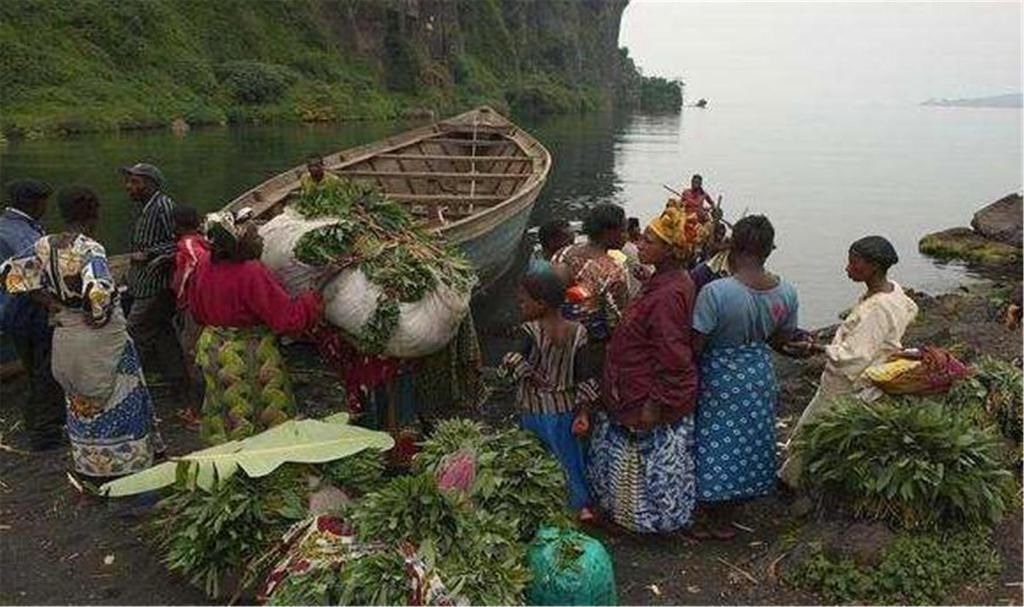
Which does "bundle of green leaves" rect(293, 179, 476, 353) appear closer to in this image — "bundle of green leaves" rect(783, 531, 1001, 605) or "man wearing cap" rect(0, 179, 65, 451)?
"man wearing cap" rect(0, 179, 65, 451)

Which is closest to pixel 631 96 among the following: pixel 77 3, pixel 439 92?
pixel 439 92

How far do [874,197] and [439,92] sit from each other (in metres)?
36.7

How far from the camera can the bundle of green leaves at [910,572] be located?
12.8 ft

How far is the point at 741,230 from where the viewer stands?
442 centimetres

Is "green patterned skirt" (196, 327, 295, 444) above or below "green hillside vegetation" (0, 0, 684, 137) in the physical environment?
below

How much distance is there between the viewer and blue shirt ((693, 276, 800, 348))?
433 cm

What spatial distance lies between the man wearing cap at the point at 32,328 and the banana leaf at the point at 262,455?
1879mm

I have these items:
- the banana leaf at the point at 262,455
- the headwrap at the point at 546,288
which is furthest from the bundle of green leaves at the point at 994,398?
the banana leaf at the point at 262,455

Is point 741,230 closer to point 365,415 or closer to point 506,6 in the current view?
point 365,415

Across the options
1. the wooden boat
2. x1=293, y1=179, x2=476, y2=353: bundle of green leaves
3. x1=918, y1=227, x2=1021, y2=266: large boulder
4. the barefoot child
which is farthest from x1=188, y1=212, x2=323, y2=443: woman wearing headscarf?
x1=918, y1=227, x2=1021, y2=266: large boulder

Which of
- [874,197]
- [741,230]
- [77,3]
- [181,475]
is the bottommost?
[874,197]

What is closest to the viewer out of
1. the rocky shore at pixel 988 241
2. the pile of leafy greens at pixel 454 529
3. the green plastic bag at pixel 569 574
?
the pile of leafy greens at pixel 454 529

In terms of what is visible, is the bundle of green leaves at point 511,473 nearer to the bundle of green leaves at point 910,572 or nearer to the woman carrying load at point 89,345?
the bundle of green leaves at point 910,572

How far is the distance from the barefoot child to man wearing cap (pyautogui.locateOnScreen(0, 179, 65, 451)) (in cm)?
319
